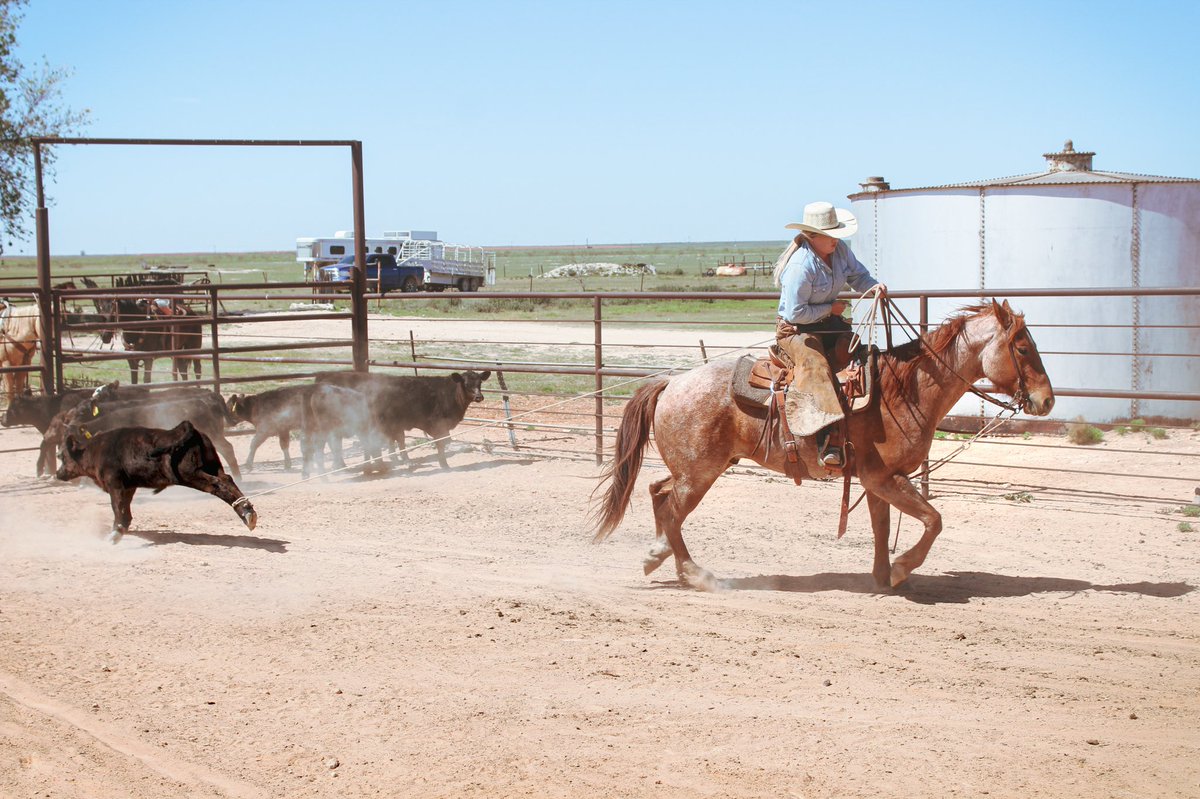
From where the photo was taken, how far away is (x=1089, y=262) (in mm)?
12359

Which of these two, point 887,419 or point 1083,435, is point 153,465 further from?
point 1083,435

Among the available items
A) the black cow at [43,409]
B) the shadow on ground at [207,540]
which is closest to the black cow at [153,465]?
the shadow on ground at [207,540]

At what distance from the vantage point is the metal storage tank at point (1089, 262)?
12039 millimetres

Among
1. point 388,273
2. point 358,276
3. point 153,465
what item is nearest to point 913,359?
point 153,465

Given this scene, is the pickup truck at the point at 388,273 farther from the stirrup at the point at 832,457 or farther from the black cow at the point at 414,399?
the stirrup at the point at 832,457

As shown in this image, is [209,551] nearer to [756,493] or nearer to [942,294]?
[756,493]

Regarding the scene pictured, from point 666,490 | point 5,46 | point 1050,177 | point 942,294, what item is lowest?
point 666,490

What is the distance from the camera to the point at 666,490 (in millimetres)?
6812

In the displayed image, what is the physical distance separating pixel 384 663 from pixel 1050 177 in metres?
10.8

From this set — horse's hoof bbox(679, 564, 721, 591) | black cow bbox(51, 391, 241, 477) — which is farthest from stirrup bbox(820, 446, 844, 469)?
black cow bbox(51, 391, 241, 477)

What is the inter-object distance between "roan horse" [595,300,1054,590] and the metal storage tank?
593 cm

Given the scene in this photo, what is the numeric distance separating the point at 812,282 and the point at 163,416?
19.4ft

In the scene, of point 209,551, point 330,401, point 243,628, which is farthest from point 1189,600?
point 330,401

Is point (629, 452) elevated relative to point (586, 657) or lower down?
elevated
